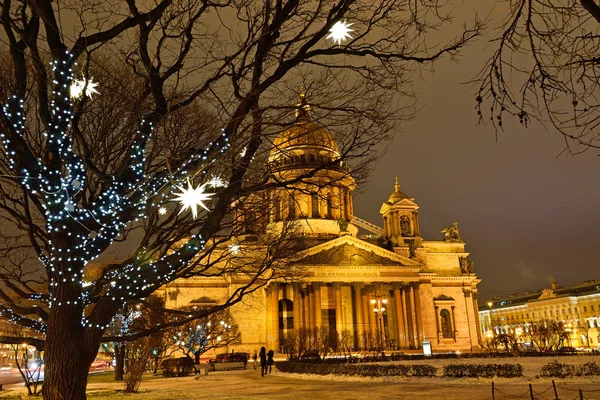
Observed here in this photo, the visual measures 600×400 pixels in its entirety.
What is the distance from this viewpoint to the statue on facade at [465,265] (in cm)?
6838

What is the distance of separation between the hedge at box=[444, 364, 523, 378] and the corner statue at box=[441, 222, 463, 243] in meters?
49.8

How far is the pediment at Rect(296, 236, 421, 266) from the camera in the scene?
2301 inches

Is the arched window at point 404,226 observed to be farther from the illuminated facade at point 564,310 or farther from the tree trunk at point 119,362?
the tree trunk at point 119,362

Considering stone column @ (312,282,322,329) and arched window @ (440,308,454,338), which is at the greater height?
stone column @ (312,282,322,329)

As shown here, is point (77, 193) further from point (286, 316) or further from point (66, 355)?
point (286, 316)

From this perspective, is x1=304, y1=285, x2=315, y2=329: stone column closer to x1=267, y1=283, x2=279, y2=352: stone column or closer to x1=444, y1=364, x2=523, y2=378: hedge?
x1=267, y1=283, x2=279, y2=352: stone column

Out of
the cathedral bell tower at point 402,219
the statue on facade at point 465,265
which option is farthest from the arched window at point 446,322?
the cathedral bell tower at point 402,219

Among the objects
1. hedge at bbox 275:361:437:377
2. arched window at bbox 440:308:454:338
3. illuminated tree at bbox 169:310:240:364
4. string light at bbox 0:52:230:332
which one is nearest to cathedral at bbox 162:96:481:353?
arched window at bbox 440:308:454:338

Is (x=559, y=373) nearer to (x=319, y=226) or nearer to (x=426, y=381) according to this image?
(x=426, y=381)

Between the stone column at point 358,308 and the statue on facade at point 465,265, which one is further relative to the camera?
the statue on facade at point 465,265

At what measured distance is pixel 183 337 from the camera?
139 feet

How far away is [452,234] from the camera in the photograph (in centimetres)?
7075

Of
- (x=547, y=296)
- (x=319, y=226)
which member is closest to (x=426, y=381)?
(x=319, y=226)

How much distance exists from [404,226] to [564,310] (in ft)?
216
